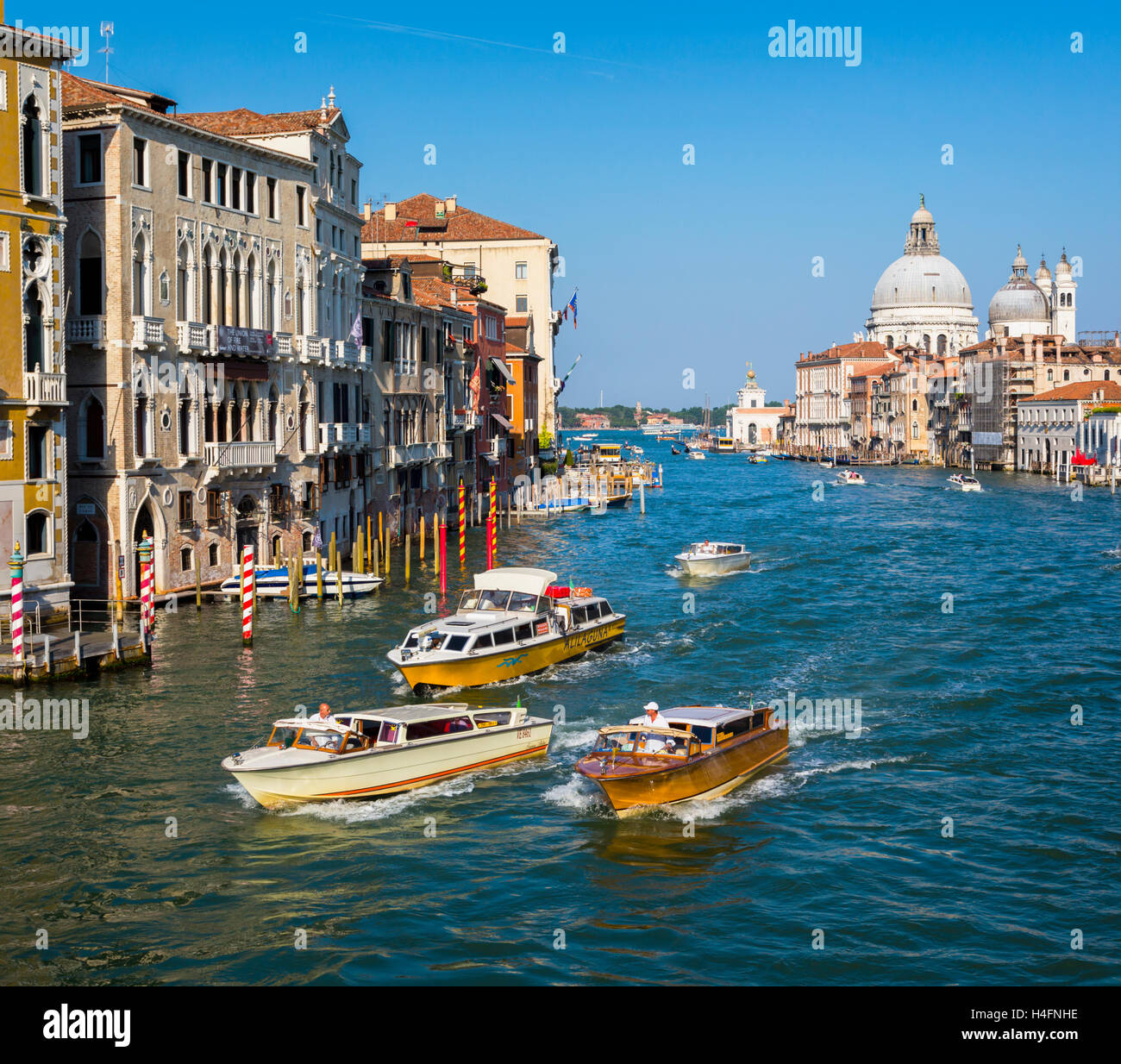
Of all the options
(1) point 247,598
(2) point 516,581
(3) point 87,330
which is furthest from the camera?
(3) point 87,330

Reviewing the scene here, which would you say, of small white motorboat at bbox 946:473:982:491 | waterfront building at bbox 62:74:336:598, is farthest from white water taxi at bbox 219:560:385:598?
small white motorboat at bbox 946:473:982:491

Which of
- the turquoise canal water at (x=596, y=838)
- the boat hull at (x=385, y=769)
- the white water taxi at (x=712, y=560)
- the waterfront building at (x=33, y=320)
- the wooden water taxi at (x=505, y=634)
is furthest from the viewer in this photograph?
the white water taxi at (x=712, y=560)

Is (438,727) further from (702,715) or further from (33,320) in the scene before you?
(33,320)

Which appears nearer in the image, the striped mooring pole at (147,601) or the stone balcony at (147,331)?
the striped mooring pole at (147,601)

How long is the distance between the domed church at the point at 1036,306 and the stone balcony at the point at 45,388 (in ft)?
570

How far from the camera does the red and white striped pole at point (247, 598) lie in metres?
29.1

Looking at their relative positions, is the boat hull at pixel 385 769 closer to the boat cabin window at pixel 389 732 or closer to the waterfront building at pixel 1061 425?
the boat cabin window at pixel 389 732

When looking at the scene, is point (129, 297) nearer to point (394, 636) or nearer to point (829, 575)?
point (394, 636)

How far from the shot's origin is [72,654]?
24562 millimetres

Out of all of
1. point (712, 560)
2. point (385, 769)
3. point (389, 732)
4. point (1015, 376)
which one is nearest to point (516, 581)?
point (389, 732)

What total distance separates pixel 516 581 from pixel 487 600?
716 millimetres

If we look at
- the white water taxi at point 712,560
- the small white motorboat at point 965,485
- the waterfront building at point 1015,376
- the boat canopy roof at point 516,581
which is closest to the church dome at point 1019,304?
the waterfront building at point 1015,376

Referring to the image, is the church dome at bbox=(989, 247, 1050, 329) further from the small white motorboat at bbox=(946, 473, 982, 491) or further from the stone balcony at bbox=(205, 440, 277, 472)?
the stone balcony at bbox=(205, 440, 277, 472)
